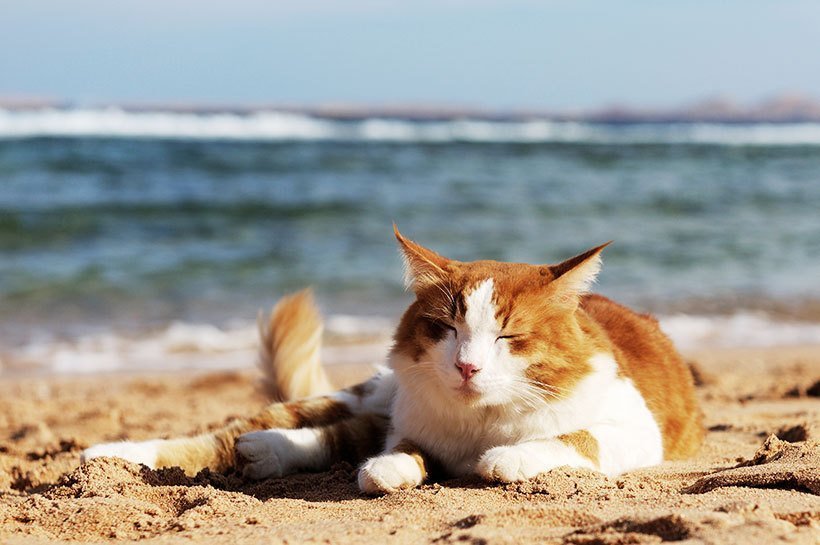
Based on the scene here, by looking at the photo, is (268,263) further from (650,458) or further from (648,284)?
(650,458)

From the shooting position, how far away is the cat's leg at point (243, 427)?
3383 mm

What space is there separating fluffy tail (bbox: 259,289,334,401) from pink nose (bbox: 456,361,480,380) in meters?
1.55

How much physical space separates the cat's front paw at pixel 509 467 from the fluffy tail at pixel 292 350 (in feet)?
4.84

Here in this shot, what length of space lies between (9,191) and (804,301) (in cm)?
1119

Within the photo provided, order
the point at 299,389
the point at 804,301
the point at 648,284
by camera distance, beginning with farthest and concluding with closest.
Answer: the point at 648,284 < the point at 804,301 < the point at 299,389

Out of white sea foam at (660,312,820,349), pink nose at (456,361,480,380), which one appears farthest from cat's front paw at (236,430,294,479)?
white sea foam at (660,312,820,349)

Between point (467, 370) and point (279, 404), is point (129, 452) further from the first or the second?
point (467, 370)

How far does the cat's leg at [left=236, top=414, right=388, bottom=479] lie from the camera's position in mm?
3309

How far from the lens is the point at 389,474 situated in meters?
2.81

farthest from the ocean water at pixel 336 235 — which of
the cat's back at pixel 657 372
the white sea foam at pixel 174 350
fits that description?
the cat's back at pixel 657 372

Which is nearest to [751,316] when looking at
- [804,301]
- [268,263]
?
[804,301]

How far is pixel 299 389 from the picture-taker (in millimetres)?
4137

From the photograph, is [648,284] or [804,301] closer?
[804,301]

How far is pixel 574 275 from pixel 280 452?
1295mm
